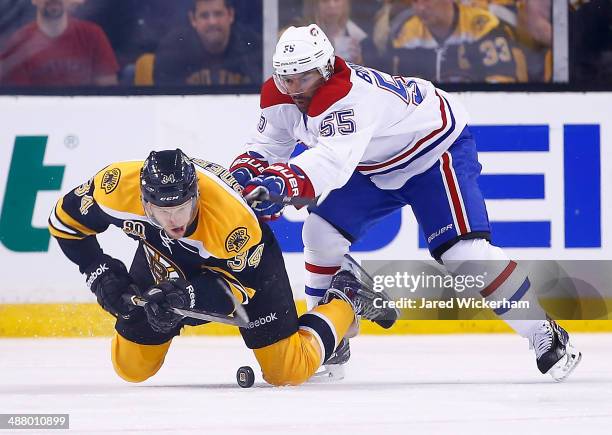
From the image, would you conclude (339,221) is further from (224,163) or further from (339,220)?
(224,163)

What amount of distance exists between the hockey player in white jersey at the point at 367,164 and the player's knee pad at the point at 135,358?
22.8 inches

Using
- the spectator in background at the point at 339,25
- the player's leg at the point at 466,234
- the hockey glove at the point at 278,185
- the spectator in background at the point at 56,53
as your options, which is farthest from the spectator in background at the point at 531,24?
the hockey glove at the point at 278,185

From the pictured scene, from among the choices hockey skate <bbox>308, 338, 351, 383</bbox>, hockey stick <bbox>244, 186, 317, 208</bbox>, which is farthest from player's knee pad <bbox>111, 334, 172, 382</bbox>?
hockey stick <bbox>244, 186, 317, 208</bbox>

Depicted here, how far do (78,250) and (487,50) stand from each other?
10.0ft

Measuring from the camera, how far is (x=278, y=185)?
3.79m

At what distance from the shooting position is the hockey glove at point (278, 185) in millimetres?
3787

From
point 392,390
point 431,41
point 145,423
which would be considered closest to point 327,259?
point 392,390

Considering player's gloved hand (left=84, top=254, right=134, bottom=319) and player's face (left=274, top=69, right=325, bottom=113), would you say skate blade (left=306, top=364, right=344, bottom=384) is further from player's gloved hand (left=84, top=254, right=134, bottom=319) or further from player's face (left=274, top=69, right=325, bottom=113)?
player's face (left=274, top=69, right=325, bottom=113)

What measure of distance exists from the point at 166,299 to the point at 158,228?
0.22m

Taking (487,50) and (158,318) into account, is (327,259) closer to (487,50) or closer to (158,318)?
(158,318)

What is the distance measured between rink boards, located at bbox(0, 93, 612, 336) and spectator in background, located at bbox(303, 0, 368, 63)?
0.47 meters

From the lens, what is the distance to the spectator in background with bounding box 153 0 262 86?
20.8 ft

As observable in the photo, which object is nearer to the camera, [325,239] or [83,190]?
[83,190]

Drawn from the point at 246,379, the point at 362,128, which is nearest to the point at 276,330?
the point at 246,379
